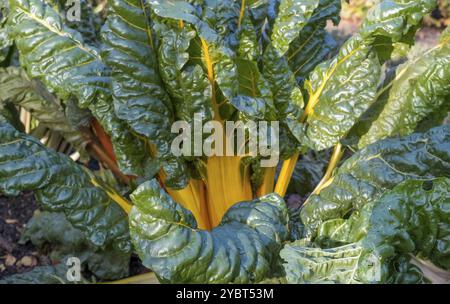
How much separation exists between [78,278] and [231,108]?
90cm

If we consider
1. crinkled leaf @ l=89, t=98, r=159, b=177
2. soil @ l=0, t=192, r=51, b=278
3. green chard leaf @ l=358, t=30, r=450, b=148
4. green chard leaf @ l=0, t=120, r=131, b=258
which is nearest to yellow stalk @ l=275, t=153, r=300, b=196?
green chard leaf @ l=358, t=30, r=450, b=148

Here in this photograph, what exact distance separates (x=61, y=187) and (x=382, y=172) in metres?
1.12

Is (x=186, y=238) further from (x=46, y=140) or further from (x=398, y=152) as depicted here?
(x=46, y=140)

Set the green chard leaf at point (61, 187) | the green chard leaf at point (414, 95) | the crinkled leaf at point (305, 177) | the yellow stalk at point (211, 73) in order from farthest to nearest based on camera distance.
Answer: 1. the crinkled leaf at point (305, 177)
2. the green chard leaf at point (414, 95)
3. the yellow stalk at point (211, 73)
4. the green chard leaf at point (61, 187)

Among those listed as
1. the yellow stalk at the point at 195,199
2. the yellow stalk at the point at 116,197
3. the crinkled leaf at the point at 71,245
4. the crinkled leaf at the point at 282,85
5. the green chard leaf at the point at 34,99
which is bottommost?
the crinkled leaf at the point at 71,245

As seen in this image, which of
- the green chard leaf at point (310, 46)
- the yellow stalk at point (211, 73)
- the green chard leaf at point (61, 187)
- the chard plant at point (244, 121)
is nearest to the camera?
the chard plant at point (244, 121)

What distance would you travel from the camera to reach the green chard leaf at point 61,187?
2152 millimetres

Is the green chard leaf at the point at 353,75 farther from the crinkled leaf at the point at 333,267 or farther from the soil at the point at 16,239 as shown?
the soil at the point at 16,239

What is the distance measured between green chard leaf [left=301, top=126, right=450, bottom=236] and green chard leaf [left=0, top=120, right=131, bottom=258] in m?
0.71

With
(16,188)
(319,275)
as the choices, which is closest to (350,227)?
(319,275)

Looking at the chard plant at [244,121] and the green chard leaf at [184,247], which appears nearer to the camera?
the green chard leaf at [184,247]

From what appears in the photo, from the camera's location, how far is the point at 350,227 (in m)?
2.03

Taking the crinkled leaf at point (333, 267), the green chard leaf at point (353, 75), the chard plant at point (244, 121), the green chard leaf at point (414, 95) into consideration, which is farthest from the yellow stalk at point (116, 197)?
the green chard leaf at point (414, 95)

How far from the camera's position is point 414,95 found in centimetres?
244
